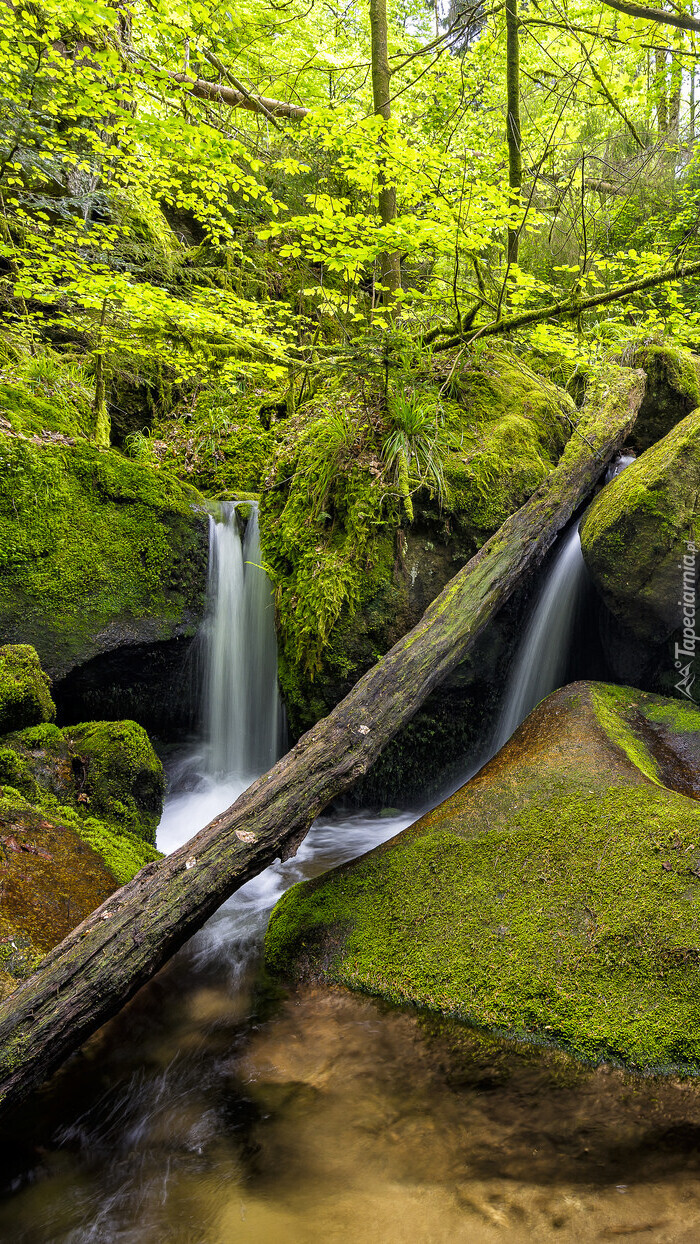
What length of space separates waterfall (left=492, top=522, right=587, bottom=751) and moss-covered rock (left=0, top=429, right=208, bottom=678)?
2855mm

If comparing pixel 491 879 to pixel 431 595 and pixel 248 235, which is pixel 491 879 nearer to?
pixel 431 595

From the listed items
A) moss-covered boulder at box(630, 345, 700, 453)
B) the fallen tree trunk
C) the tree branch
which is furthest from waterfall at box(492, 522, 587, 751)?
the tree branch

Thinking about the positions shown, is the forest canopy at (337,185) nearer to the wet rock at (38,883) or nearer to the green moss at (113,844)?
the green moss at (113,844)

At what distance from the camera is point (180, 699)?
5.42m

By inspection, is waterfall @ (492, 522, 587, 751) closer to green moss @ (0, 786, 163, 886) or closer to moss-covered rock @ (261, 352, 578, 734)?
moss-covered rock @ (261, 352, 578, 734)

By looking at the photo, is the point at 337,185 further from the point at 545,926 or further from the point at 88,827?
the point at 545,926

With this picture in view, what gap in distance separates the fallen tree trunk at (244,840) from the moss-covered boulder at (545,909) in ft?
1.73

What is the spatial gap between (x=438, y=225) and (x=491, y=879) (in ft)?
16.5

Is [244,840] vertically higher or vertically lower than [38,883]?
higher

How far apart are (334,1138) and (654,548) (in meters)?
3.82

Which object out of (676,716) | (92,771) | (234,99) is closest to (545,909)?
(676,716)

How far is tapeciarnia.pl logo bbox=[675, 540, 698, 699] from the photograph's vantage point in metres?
4.13

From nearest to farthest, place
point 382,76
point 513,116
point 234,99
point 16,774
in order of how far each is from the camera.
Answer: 1. point 16,774
2. point 513,116
3. point 382,76
4. point 234,99

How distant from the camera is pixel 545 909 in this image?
2.65 m
